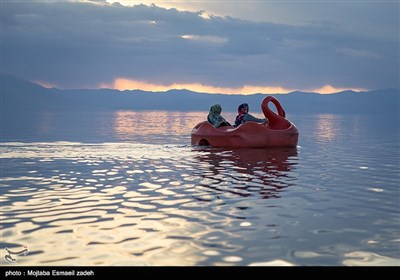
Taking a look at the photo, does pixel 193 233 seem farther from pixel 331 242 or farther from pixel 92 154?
pixel 92 154

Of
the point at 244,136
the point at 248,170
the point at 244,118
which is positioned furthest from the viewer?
the point at 244,118

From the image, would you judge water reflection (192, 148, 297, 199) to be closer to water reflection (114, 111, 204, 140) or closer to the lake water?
the lake water

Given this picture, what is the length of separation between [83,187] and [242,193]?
3480mm

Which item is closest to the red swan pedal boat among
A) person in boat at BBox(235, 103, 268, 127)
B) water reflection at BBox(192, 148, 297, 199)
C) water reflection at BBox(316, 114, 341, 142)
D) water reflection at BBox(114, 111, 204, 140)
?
person in boat at BBox(235, 103, 268, 127)

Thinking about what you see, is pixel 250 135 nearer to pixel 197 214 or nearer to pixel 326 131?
pixel 197 214

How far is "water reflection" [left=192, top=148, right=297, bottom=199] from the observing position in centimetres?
1112

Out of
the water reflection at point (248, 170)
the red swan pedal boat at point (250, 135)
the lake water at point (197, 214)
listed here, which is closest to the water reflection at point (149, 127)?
the red swan pedal boat at point (250, 135)

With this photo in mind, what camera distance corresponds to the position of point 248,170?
14180mm

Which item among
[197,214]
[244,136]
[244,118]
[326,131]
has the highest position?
[244,118]

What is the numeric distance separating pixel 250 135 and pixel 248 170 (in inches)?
240

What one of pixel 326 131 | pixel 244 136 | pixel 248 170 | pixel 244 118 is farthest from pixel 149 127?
pixel 248 170

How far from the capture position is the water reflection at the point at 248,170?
11125 mm

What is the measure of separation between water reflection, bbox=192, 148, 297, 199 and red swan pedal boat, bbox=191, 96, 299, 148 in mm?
415

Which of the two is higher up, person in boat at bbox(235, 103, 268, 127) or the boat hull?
person in boat at bbox(235, 103, 268, 127)
